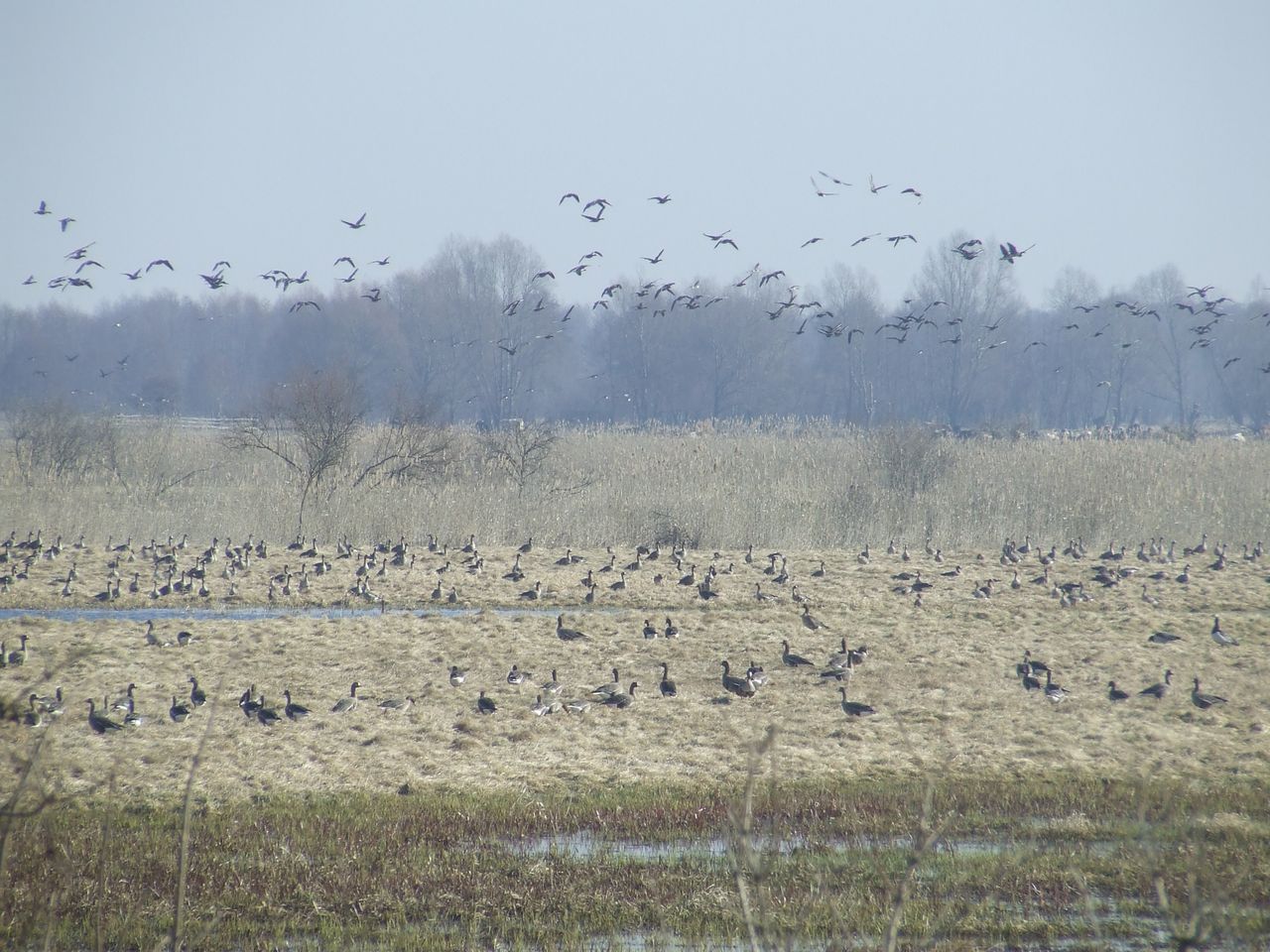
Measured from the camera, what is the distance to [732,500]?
107 feet

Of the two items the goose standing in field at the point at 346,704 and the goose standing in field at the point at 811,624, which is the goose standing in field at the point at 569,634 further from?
the goose standing in field at the point at 346,704

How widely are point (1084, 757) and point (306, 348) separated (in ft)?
231

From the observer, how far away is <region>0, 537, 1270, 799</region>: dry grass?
13852mm

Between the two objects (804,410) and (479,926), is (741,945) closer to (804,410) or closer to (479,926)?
(479,926)

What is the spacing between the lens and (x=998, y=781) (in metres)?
13.5

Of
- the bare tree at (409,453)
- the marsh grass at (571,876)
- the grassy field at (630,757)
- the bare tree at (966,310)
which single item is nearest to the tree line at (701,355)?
the bare tree at (966,310)

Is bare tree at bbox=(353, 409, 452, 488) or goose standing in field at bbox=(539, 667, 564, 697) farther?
bare tree at bbox=(353, 409, 452, 488)

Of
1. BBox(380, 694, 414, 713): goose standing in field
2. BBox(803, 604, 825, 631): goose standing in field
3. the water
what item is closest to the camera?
BBox(380, 694, 414, 713): goose standing in field

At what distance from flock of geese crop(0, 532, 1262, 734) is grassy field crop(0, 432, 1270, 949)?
15 cm

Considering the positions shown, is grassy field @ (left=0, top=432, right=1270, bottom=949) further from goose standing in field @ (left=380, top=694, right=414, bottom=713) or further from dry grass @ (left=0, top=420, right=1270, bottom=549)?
dry grass @ (left=0, top=420, right=1270, bottom=549)

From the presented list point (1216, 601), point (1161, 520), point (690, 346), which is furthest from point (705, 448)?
point (690, 346)

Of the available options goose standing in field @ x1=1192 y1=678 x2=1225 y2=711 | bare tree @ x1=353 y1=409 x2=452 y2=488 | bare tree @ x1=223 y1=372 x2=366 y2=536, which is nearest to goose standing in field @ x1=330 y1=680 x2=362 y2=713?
goose standing in field @ x1=1192 y1=678 x2=1225 y2=711

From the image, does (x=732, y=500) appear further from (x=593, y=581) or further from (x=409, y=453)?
(x=409, y=453)

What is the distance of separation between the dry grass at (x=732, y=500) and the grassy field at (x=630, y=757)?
1.43 feet
